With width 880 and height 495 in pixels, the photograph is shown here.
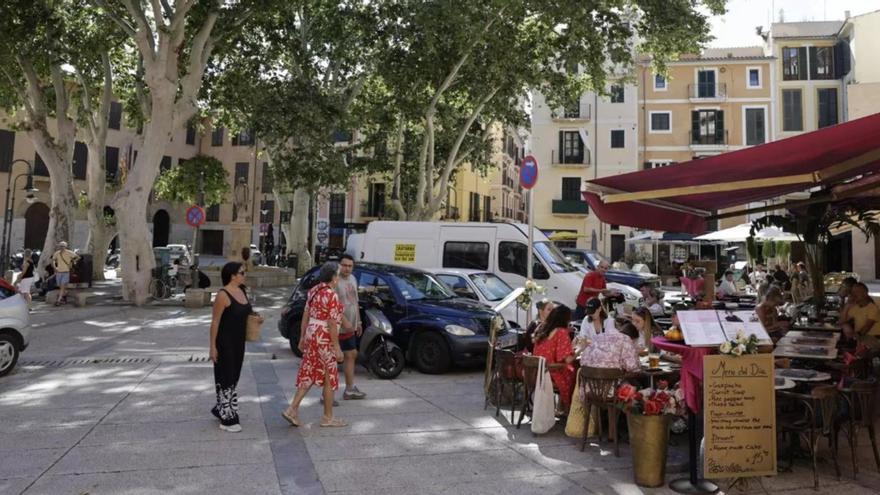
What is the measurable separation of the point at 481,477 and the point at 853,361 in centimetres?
359

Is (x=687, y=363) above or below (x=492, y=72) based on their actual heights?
below

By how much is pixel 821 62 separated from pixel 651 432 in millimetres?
44189

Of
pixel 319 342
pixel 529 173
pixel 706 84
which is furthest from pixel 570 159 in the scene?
pixel 319 342

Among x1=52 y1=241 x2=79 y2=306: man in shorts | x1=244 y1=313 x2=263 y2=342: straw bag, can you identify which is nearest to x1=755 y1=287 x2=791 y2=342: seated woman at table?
x1=244 y1=313 x2=263 y2=342: straw bag

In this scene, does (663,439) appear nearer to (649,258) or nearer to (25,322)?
(25,322)

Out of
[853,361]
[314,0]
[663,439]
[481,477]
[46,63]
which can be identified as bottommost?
[481,477]

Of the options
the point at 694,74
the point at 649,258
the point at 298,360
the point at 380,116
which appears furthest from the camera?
the point at 694,74

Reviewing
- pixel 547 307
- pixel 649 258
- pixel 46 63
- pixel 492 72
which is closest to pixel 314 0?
pixel 492 72

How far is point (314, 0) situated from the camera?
20.7 meters

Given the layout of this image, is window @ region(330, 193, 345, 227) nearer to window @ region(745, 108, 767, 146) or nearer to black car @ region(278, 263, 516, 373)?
window @ region(745, 108, 767, 146)

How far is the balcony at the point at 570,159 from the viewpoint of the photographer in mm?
40469

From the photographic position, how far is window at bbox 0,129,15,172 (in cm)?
3578

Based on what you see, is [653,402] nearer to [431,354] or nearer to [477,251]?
[431,354]

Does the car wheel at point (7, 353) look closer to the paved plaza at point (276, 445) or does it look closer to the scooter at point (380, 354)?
the paved plaza at point (276, 445)
